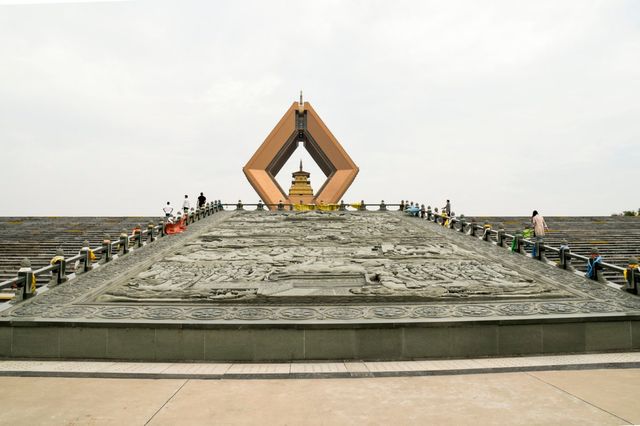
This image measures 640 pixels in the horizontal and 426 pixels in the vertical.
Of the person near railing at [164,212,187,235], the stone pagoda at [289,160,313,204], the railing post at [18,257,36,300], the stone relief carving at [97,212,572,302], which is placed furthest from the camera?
the stone pagoda at [289,160,313,204]

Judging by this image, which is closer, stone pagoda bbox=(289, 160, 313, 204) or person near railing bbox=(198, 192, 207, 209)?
person near railing bbox=(198, 192, 207, 209)

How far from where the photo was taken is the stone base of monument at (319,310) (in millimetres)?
4871

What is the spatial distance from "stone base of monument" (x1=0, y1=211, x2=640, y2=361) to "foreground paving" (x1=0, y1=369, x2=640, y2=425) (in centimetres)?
82

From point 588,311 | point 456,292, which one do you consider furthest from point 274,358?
point 588,311

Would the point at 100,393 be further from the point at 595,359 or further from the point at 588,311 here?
the point at 588,311

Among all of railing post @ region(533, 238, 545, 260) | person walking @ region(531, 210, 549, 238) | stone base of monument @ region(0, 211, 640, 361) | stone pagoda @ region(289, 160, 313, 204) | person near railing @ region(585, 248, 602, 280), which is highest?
stone pagoda @ region(289, 160, 313, 204)

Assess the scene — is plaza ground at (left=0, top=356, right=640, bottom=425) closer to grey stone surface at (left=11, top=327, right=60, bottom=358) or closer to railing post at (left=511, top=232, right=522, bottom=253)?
grey stone surface at (left=11, top=327, right=60, bottom=358)

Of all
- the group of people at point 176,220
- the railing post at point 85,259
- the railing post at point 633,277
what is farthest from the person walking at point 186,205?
the railing post at point 633,277

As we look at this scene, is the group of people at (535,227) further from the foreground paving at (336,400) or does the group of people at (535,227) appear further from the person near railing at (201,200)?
the person near railing at (201,200)

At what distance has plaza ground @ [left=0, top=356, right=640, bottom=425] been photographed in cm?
309

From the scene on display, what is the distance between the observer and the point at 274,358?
482 cm

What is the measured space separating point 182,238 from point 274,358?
656cm

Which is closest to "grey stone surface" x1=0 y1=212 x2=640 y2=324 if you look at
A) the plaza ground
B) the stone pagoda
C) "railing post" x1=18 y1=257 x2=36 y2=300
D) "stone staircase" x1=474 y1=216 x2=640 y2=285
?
"railing post" x1=18 y1=257 x2=36 y2=300

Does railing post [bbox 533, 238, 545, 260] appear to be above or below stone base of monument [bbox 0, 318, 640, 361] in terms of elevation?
above
